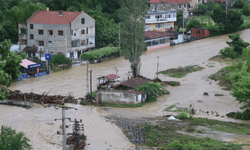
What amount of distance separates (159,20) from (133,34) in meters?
30.5

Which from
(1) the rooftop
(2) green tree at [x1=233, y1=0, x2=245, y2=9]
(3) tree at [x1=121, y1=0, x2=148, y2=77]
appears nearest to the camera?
(3) tree at [x1=121, y1=0, x2=148, y2=77]

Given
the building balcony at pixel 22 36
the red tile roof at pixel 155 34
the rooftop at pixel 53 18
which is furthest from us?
the red tile roof at pixel 155 34

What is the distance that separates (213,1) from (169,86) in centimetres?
5517

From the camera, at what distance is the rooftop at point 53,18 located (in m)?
52.3

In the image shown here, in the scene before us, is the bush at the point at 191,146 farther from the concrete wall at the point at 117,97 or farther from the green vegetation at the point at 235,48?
the green vegetation at the point at 235,48

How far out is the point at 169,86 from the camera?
41.2m

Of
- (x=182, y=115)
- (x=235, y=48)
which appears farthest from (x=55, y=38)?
(x=182, y=115)

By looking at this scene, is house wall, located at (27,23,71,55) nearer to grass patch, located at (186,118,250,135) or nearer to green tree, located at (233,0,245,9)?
grass patch, located at (186,118,250,135)

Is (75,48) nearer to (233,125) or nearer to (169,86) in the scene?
(169,86)

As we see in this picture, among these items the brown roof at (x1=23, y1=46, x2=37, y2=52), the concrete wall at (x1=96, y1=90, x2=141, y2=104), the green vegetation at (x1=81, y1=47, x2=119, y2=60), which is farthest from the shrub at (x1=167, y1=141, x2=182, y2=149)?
the brown roof at (x1=23, y1=46, x2=37, y2=52)

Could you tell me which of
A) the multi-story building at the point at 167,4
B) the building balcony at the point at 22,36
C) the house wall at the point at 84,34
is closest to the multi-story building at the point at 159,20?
the multi-story building at the point at 167,4

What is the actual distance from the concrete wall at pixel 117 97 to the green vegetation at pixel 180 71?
1119cm

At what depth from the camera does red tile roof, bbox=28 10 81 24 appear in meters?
52.3

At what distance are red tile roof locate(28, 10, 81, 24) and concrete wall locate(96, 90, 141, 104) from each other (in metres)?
18.6
